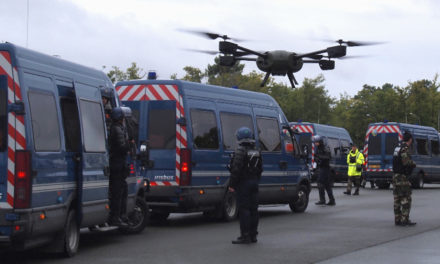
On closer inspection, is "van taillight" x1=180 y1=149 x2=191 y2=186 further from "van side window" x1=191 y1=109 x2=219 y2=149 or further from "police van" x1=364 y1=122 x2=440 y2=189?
"police van" x1=364 y1=122 x2=440 y2=189

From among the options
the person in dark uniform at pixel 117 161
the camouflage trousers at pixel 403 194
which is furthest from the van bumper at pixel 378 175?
the person in dark uniform at pixel 117 161

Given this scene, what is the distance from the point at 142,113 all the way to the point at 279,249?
15.1ft

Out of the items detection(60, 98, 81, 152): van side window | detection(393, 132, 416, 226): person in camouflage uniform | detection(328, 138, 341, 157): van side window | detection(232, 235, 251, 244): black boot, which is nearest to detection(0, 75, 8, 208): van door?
detection(60, 98, 81, 152): van side window

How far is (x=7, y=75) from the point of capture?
8.93 meters

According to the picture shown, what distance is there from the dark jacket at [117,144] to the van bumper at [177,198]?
2.86 m

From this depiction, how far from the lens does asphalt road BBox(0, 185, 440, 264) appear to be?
10.4 metres

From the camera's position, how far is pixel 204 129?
49.8 feet

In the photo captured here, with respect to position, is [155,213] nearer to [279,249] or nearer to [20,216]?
[279,249]

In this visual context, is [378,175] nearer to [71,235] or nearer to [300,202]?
[300,202]

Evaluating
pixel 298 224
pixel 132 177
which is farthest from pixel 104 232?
pixel 298 224

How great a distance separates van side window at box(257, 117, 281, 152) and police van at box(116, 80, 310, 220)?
0.49m

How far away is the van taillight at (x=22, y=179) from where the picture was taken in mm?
8766

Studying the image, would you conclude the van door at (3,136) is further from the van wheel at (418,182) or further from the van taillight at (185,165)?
the van wheel at (418,182)

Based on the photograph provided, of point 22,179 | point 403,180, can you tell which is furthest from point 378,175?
point 22,179
